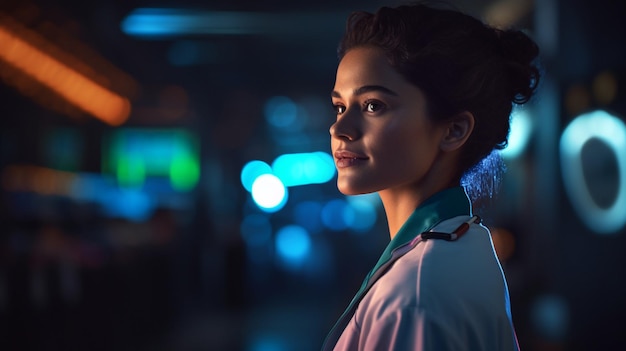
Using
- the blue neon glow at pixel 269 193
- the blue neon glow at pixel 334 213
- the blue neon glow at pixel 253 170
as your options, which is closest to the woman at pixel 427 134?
the blue neon glow at pixel 269 193

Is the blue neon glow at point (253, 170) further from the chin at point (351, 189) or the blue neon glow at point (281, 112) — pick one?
the chin at point (351, 189)

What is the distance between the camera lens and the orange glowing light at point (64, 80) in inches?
237

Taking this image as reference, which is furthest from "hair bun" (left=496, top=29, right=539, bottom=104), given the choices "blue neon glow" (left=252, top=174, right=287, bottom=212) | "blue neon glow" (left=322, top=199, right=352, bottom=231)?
"blue neon glow" (left=322, top=199, right=352, bottom=231)

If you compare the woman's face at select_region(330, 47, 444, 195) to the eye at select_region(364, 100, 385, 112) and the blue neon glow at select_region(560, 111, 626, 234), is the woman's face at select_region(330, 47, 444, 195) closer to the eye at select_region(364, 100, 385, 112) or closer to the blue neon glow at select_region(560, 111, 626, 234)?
the eye at select_region(364, 100, 385, 112)

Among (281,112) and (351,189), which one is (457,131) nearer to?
(351,189)

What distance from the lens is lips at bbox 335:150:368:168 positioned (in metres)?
1.08

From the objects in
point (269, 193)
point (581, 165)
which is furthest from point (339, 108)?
point (269, 193)

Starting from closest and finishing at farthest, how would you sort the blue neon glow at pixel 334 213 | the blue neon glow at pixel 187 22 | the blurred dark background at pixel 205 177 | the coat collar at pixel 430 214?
the coat collar at pixel 430 214
the blurred dark background at pixel 205 177
the blue neon glow at pixel 187 22
the blue neon glow at pixel 334 213

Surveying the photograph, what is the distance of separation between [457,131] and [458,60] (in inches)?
4.6

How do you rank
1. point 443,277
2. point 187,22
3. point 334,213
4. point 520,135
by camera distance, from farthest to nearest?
point 334,213, point 187,22, point 520,135, point 443,277

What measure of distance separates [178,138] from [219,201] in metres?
1.87

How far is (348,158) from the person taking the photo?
109cm

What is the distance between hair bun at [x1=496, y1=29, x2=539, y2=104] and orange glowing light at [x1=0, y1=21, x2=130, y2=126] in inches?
210

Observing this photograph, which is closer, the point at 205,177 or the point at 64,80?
the point at 64,80
